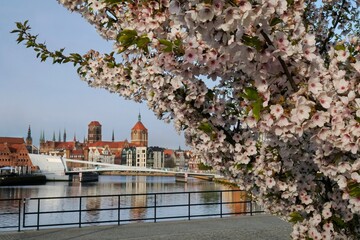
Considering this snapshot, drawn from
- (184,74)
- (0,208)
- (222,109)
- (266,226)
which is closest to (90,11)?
(222,109)

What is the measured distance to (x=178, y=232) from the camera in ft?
39.1

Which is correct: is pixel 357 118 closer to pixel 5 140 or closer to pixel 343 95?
pixel 343 95

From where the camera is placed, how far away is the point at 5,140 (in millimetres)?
185750

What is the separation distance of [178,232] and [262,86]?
399 inches

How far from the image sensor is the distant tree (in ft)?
6.90

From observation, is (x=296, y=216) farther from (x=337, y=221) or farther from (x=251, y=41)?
(x=251, y=41)

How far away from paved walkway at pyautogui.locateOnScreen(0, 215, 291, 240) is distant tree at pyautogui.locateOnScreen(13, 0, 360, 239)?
7.26m

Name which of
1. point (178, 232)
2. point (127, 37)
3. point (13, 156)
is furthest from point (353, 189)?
point (13, 156)

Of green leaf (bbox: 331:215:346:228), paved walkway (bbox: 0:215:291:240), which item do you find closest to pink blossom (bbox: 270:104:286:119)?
green leaf (bbox: 331:215:346:228)

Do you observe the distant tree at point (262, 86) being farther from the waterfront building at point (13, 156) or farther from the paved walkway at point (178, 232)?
the waterfront building at point (13, 156)

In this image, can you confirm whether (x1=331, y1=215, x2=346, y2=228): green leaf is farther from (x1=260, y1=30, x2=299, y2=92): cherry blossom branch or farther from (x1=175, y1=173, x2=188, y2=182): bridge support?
(x1=175, y1=173, x2=188, y2=182): bridge support

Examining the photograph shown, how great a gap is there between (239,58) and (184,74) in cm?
54

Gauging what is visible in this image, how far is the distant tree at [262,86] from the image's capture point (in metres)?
2.10

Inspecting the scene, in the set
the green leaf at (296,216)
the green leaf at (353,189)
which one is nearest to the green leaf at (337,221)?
the green leaf at (296,216)
